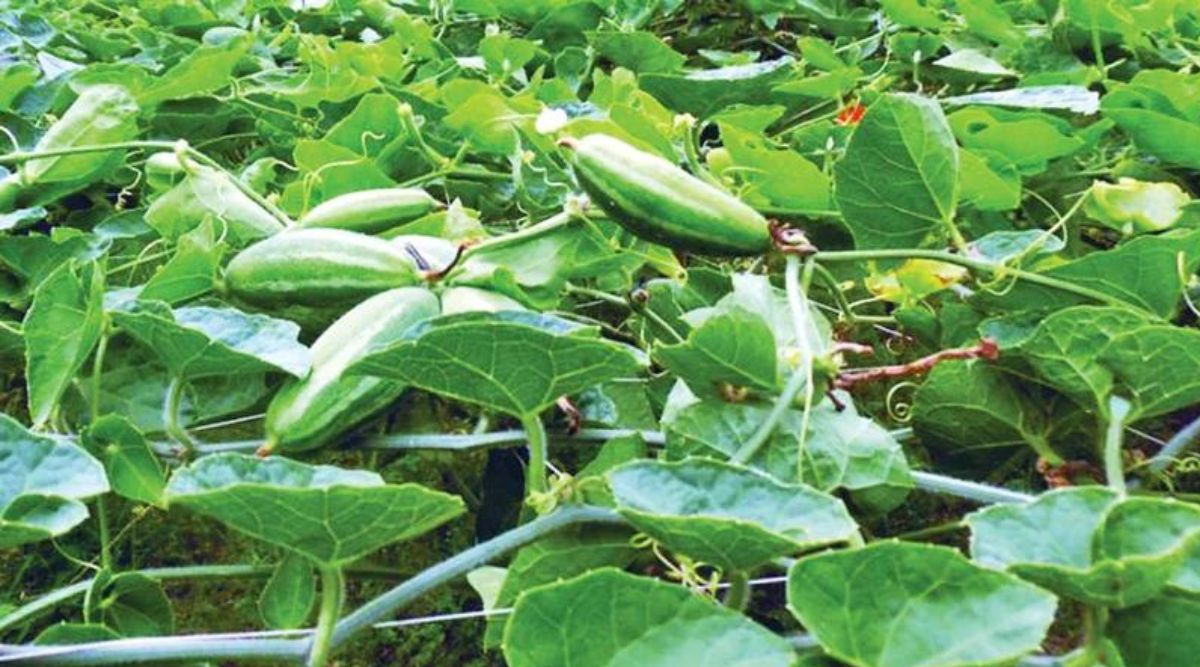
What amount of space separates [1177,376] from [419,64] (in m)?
1.07

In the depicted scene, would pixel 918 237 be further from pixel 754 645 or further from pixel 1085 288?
pixel 754 645

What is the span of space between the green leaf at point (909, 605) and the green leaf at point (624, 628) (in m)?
0.03

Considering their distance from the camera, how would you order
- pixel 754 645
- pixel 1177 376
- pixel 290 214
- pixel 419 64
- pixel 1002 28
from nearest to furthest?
pixel 754 645, pixel 1177 376, pixel 290 214, pixel 1002 28, pixel 419 64

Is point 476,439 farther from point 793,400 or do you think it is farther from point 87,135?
point 87,135

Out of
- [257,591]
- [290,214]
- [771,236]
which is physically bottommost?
[257,591]

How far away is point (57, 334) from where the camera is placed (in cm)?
73

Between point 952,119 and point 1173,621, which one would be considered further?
point 952,119

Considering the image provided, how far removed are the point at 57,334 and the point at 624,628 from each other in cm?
46

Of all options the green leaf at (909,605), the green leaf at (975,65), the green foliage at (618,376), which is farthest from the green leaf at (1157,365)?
the green leaf at (975,65)

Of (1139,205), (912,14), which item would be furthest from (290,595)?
(912,14)

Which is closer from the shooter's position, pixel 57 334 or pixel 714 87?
pixel 57 334

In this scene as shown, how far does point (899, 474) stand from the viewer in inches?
24.6

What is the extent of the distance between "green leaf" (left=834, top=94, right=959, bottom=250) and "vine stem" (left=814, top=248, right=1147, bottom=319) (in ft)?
0.10

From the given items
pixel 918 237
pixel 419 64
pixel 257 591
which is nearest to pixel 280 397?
pixel 257 591
